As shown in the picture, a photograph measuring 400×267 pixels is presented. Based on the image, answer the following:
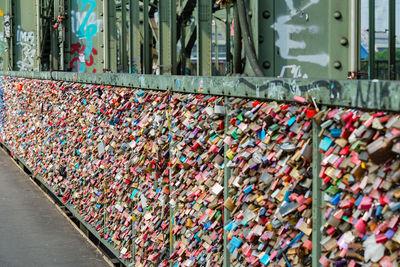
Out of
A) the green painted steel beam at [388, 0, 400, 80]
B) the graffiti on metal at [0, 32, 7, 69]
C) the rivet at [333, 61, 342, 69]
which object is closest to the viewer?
the green painted steel beam at [388, 0, 400, 80]

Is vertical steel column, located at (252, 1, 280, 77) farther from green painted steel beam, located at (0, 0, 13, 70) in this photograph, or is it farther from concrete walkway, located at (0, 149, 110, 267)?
green painted steel beam, located at (0, 0, 13, 70)

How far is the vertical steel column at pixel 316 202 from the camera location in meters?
2.90

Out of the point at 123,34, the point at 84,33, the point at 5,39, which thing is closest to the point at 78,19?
the point at 84,33

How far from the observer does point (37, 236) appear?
793 cm

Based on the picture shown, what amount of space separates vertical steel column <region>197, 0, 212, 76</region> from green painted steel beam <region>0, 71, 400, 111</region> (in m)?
1.10

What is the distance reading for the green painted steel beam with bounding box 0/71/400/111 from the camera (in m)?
2.52

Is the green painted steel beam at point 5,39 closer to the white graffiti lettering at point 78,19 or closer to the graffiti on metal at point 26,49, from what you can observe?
the graffiti on metal at point 26,49

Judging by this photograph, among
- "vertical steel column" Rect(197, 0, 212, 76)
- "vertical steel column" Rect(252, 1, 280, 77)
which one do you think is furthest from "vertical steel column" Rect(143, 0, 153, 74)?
"vertical steel column" Rect(252, 1, 280, 77)

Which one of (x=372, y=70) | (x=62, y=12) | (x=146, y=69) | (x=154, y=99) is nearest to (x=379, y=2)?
(x=372, y=70)

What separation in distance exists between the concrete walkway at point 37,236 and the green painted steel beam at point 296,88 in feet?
7.47

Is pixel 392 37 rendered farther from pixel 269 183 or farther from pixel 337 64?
pixel 269 183

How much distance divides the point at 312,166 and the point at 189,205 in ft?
5.21

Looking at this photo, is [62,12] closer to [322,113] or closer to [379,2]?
[379,2]

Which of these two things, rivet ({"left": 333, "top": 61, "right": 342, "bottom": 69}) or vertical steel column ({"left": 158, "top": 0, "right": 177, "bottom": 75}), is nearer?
rivet ({"left": 333, "top": 61, "right": 342, "bottom": 69})
